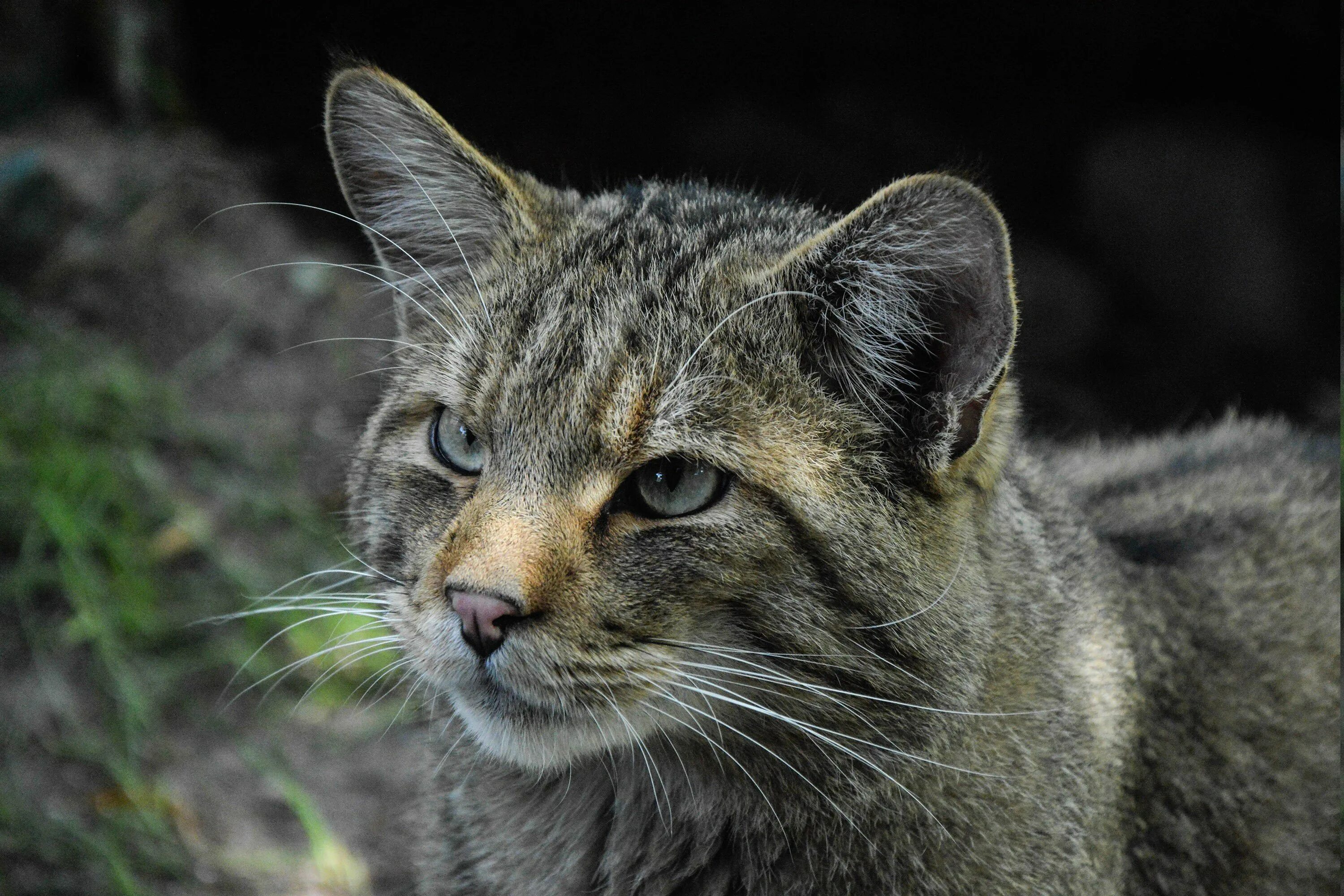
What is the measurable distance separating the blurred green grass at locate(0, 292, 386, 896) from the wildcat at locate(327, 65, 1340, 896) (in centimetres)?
105

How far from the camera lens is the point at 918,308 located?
217 centimetres

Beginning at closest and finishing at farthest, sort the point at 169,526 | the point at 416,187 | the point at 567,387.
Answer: the point at 567,387
the point at 416,187
the point at 169,526

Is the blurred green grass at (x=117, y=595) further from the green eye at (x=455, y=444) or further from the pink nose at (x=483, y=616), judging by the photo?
the pink nose at (x=483, y=616)

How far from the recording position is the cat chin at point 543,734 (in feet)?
6.90

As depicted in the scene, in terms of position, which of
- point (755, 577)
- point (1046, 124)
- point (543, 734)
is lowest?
point (543, 734)

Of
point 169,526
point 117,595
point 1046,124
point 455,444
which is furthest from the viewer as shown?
point 1046,124

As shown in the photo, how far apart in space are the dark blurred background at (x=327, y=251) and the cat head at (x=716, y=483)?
1719mm

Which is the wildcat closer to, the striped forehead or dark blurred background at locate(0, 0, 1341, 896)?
the striped forehead

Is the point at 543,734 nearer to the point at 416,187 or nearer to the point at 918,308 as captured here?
the point at 918,308

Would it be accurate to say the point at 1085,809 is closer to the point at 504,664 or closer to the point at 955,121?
the point at 504,664

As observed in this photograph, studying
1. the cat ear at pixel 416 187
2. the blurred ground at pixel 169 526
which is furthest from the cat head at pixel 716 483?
the blurred ground at pixel 169 526

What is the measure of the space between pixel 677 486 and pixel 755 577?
8.7 inches

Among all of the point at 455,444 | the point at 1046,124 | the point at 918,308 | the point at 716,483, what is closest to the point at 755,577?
the point at 716,483

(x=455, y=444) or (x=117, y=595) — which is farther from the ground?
(x=455, y=444)
